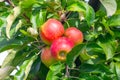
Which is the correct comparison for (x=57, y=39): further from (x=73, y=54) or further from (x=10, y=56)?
(x=10, y=56)

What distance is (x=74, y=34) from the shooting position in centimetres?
108

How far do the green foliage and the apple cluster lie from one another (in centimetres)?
3

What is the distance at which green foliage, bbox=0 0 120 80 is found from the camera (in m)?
1.10

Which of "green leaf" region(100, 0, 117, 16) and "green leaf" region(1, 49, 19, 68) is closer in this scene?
"green leaf" region(100, 0, 117, 16)

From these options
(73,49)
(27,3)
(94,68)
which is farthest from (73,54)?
(27,3)

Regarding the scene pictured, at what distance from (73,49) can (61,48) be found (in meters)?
0.08

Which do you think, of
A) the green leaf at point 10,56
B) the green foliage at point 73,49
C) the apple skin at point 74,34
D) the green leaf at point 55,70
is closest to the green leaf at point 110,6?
the green foliage at point 73,49

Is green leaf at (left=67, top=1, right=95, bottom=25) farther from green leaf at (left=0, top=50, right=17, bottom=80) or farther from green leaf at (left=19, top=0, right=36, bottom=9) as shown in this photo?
green leaf at (left=0, top=50, right=17, bottom=80)

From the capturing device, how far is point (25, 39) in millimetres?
1270

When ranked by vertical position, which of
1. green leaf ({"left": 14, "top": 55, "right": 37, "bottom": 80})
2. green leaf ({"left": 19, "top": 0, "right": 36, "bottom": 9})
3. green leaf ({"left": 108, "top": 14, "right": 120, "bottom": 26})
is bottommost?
green leaf ({"left": 14, "top": 55, "right": 37, "bottom": 80})

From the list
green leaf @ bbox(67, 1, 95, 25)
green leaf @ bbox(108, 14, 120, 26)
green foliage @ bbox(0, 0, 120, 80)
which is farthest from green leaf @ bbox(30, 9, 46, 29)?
green leaf @ bbox(108, 14, 120, 26)

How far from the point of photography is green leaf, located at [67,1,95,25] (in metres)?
1.08

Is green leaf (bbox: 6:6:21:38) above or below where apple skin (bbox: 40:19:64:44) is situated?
above

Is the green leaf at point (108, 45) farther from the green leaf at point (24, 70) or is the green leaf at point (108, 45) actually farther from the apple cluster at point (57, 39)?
the green leaf at point (24, 70)
